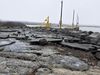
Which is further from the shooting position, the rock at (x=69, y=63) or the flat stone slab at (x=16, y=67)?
the rock at (x=69, y=63)

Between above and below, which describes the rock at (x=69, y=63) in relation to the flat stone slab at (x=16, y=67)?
below

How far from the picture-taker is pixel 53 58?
695cm

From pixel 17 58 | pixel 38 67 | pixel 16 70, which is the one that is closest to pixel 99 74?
pixel 38 67

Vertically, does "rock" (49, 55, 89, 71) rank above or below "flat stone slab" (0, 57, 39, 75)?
below

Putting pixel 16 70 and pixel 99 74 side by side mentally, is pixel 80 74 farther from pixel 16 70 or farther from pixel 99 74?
pixel 16 70

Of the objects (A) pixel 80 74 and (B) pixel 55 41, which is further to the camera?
(B) pixel 55 41

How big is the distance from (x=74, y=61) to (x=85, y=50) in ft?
7.95

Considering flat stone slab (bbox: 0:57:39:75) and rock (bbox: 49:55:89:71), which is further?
rock (bbox: 49:55:89:71)

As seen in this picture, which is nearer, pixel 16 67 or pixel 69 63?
pixel 16 67

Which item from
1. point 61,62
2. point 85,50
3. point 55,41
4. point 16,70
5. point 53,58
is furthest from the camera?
point 55,41

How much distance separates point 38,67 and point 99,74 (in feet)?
4.58

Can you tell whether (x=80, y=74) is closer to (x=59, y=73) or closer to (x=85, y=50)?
(x=59, y=73)

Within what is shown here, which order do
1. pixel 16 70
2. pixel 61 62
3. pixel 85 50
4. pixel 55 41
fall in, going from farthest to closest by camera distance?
pixel 55 41
pixel 85 50
pixel 61 62
pixel 16 70

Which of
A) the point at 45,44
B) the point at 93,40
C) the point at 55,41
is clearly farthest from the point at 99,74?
the point at 93,40
